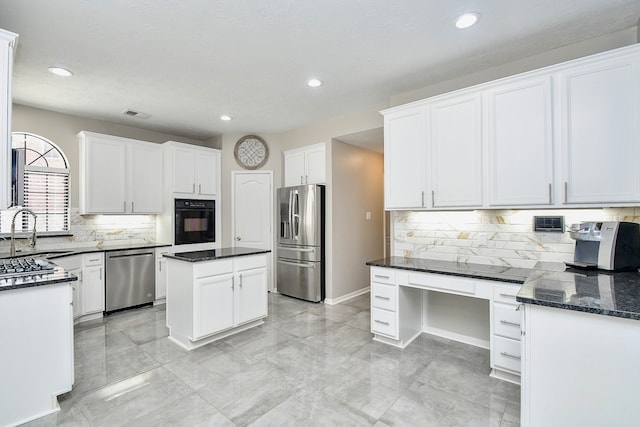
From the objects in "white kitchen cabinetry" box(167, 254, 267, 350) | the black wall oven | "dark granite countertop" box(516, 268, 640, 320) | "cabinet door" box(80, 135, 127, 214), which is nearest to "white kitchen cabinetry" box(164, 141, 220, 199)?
the black wall oven

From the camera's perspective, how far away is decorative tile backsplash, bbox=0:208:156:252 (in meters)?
4.01

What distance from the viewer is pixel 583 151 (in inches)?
86.4

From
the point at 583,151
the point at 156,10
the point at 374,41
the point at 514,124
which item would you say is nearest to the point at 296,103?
the point at 374,41

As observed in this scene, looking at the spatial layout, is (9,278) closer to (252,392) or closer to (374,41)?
(252,392)

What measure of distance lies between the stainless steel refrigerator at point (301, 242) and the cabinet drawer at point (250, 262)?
1085mm

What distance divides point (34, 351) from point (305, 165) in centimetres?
365

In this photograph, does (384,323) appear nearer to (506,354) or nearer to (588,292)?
(506,354)

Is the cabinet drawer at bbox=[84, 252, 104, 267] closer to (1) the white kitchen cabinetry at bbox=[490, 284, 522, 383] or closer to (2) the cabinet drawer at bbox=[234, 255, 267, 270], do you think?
(2) the cabinet drawer at bbox=[234, 255, 267, 270]

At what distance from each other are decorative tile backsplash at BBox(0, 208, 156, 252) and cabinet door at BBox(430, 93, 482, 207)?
4403 mm

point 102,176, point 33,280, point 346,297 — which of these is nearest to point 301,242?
point 346,297

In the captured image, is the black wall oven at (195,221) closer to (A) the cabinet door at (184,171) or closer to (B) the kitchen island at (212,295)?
(A) the cabinet door at (184,171)

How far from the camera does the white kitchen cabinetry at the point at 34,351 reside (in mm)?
1868

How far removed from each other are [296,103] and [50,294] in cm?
304

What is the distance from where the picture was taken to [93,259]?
12.5 ft
